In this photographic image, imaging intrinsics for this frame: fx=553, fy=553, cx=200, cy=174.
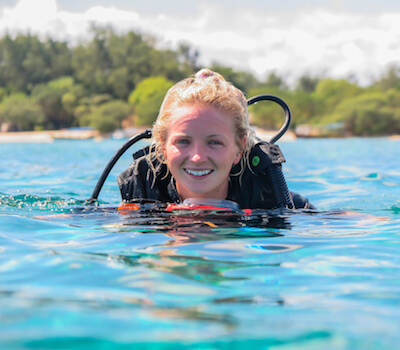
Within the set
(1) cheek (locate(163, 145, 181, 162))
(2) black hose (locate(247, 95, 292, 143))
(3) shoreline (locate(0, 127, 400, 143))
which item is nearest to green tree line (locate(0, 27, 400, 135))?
(3) shoreline (locate(0, 127, 400, 143))

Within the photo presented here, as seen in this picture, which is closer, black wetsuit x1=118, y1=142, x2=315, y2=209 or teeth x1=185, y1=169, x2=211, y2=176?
teeth x1=185, y1=169, x2=211, y2=176

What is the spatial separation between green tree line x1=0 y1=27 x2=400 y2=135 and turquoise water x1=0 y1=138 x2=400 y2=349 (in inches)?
2228

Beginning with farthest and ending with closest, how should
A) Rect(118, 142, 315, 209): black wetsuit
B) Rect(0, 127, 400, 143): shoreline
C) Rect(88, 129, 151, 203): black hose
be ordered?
1. Rect(0, 127, 400, 143): shoreline
2. Rect(88, 129, 151, 203): black hose
3. Rect(118, 142, 315, 209): black wetsuit

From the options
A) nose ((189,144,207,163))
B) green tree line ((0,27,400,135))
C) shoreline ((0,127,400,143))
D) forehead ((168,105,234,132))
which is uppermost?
green tree line ((0,27,400,135))

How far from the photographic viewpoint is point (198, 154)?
3219mm

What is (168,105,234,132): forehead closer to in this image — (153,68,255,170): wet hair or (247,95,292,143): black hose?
(153,68,255,170): wet hair

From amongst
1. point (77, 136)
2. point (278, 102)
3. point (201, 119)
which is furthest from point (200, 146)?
point (77, 136)

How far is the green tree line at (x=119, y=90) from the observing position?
59812mm

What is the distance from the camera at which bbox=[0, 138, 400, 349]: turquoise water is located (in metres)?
1.55

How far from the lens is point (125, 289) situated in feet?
6.38

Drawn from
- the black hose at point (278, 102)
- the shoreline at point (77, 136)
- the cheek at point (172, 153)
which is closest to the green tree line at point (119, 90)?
the shoreline at point (77, 136)

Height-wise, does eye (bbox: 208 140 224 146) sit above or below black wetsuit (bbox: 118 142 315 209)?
above

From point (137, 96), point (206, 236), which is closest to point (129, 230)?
point (206, 236)

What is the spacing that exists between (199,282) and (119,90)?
231 feet
